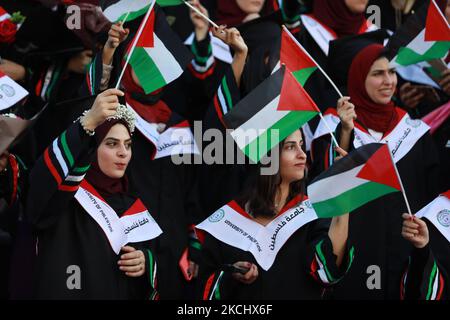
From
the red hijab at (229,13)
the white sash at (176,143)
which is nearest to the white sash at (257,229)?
the white sash at (176,143)

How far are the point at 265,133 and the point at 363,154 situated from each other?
2.01 feet

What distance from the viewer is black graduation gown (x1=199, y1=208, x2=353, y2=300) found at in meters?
6.57

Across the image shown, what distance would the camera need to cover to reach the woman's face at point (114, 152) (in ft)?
21.8

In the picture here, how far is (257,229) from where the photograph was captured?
675cm

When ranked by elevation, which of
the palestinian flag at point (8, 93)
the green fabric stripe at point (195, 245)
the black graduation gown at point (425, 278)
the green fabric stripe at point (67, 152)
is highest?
the palestinian flag at point (8, 93)

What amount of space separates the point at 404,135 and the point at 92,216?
90.8 inches

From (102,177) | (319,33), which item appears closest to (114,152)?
(102,177)

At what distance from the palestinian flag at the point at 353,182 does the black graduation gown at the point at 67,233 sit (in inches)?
48.9

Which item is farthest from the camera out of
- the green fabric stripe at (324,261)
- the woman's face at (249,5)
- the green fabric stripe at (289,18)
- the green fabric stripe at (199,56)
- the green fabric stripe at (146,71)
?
the green fabric stripe at (289,18)

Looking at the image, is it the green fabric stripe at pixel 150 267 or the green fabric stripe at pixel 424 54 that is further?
the green fabric stripe at pixel 424 54

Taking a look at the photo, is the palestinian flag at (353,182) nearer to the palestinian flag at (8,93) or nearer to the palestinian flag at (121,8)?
the palestinian flag at (121,8)

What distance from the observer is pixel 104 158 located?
664 cm

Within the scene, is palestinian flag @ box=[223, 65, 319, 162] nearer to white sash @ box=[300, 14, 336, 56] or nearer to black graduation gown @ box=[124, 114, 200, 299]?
black graduation gown @ box=[124, 114, 200, 299]
